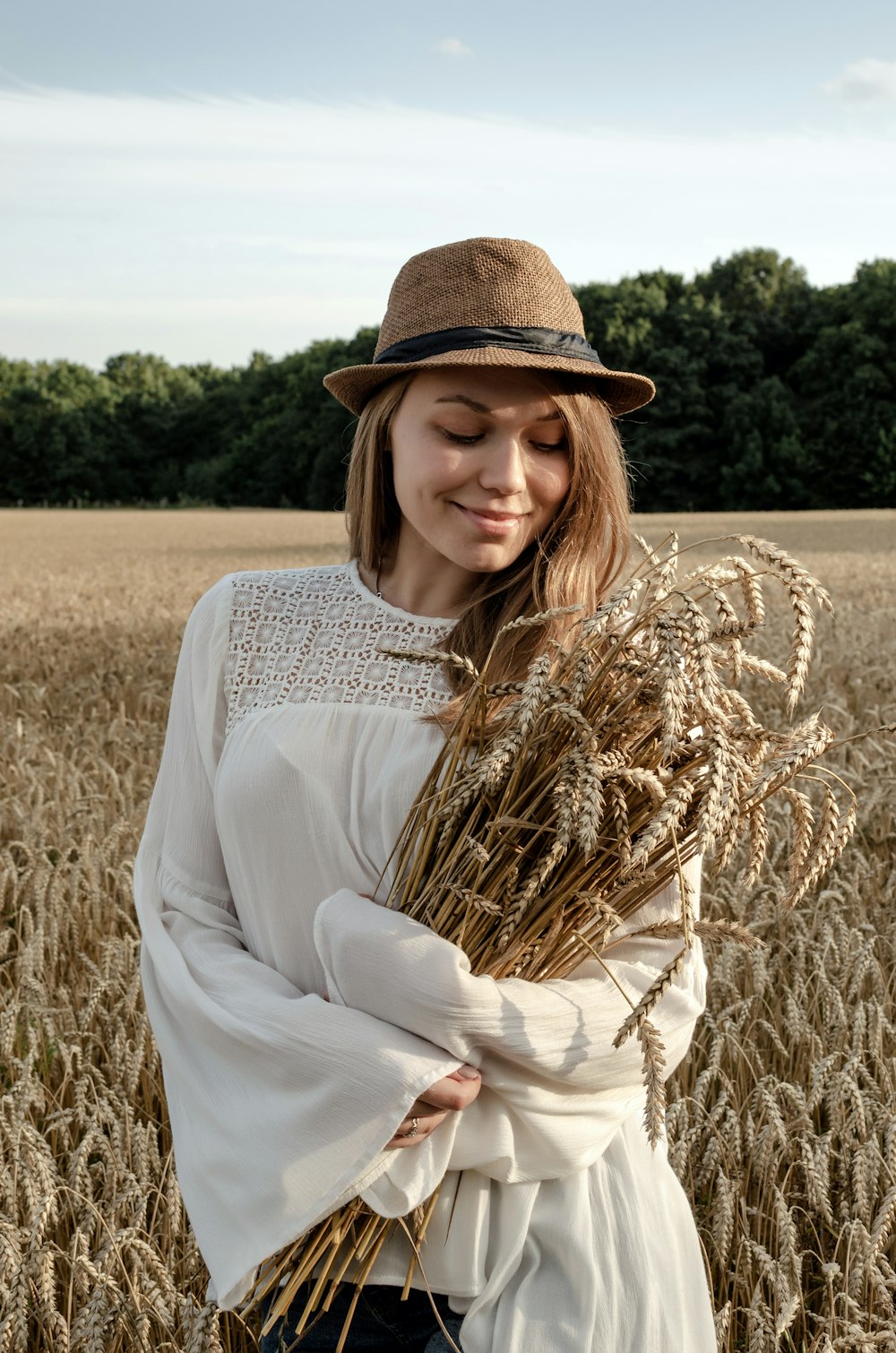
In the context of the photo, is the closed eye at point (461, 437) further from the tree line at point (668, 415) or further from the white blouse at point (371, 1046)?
the tree line at point (668, 415)

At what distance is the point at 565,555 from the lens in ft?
5.49

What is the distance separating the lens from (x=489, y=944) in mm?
1398

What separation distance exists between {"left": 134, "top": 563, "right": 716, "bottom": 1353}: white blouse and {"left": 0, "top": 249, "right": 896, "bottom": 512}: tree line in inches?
1454

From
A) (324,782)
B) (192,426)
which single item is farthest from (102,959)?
(192,426)

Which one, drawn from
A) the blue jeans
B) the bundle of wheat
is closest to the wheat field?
the blue jeans

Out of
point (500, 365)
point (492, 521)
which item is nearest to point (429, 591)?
point (492, 521)

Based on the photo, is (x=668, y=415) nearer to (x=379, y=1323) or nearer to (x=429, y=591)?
(x=429, y=591)

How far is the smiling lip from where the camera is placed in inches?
64.7

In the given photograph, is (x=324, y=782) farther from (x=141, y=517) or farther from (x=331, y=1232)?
(x=141, y=517)

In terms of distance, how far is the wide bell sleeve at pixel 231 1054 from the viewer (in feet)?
4.42

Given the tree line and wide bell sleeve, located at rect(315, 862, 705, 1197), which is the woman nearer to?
wide bell sleeve, located at rect(315, 862, 705, 1197)

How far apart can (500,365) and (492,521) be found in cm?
21

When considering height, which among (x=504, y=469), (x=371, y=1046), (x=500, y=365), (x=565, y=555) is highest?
(x=500, y=365)

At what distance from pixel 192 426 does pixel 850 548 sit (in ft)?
162
